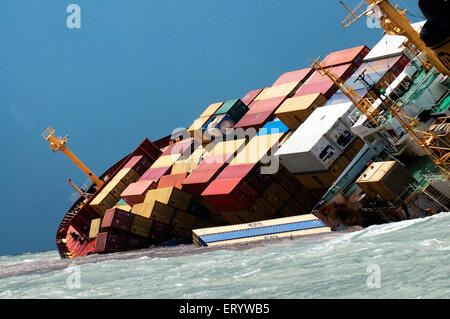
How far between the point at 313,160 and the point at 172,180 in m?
21.6

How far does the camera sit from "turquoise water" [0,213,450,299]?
1647 cm

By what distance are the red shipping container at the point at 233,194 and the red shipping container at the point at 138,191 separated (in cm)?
1620

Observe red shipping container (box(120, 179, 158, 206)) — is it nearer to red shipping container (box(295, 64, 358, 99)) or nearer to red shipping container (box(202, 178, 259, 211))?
red shipping container (box(202, 178, 259, 211))

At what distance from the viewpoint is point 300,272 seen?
20859mm

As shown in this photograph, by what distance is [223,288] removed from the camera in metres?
20.4

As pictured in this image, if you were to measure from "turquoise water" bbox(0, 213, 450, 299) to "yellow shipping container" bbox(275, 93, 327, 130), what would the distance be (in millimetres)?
15003

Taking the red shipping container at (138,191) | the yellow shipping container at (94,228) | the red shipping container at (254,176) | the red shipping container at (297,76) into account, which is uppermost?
the red shipping container at (297,76)

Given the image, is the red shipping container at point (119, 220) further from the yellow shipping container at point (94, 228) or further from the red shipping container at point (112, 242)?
the yellow shipping container at point (94, 228)

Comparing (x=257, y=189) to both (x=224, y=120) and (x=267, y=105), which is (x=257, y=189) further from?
(x=224, y=120)

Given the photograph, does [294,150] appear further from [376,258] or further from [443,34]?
[443,34]

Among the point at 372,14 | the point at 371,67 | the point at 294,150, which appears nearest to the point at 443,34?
the point at 372,14

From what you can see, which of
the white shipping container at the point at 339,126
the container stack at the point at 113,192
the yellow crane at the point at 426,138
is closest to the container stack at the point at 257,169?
the white shipping container at the point at 339,126

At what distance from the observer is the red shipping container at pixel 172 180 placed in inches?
2245

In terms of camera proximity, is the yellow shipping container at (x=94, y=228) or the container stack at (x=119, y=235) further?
the yellow shipping container at (x=94, y=228)
